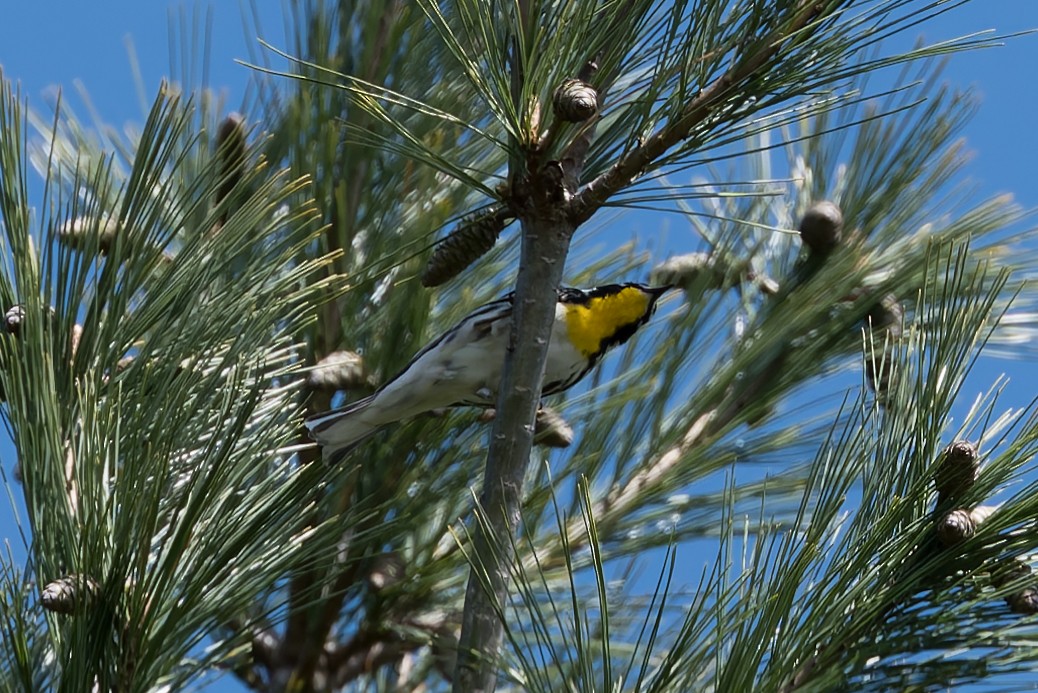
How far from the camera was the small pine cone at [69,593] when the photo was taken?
1098 mm

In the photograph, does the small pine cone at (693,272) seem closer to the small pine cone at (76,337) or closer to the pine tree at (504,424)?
the pine tree at (504,424)

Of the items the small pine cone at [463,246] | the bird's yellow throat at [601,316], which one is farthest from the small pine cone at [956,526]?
the bird's yellow throat at [601,316]

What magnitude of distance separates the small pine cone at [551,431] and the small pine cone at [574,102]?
25.3 inches

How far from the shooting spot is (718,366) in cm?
200

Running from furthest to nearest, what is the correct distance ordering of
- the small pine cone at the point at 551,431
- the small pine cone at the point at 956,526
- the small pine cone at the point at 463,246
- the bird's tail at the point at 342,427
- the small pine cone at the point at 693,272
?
the small pine cone at the point at 693,272 → the small pine cone at the point at 551,431 → the bird's tail at the point at 342,427 → the small pine cone at the point at 463,246 → the small pine cone at the point at 956,526

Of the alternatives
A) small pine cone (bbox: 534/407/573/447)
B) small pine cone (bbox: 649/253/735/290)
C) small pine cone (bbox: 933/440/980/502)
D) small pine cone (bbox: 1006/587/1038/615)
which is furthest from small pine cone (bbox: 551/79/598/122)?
small pine cone (bbox: 649/253/735/290)

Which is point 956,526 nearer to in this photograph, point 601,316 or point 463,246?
point 463,246

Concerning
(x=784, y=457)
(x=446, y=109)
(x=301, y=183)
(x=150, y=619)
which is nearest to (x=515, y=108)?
(x=301, y=183)

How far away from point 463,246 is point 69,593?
0.59 m

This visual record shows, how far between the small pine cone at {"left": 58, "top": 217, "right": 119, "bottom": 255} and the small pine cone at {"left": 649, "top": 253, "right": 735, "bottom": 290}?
946 millimetres

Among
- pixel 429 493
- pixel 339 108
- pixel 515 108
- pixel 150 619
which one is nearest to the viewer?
pixel 150 619

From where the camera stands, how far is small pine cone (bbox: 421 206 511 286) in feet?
4.97

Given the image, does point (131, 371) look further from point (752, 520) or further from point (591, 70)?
point (752, 520)

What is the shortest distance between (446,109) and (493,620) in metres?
0.97
